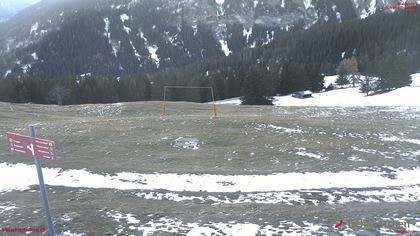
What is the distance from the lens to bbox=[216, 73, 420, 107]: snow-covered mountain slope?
8612 centimetres

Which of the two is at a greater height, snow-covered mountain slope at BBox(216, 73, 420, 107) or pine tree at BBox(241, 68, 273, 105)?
pine tree at BBox(241, 68, 273, 105)

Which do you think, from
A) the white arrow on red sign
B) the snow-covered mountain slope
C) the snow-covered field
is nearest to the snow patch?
the snow-covered field

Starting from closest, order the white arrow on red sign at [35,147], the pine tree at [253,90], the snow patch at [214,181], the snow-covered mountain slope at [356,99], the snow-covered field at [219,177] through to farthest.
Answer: the white arrow on red sign at [35,147], the snow-covered field at [219,177], the snow patch at [214,181], the snow-covered mountain slope at [356,99], the pine tree at [253,90]

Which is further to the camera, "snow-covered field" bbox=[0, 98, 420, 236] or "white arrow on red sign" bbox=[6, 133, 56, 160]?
"snow-covered field" bbox=[0, 98, 420, 236]

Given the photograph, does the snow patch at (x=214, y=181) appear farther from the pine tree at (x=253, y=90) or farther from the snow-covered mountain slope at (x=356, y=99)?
the pine tree at (x=253, y=90)

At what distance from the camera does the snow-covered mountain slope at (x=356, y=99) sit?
86.1 m

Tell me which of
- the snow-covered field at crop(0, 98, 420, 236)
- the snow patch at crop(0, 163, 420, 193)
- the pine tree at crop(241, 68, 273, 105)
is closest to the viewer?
the snow-covered field at crop(0, 98, 420, 236)

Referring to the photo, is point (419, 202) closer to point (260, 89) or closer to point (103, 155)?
point (103, 155)

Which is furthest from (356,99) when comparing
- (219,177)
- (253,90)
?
(219,177)

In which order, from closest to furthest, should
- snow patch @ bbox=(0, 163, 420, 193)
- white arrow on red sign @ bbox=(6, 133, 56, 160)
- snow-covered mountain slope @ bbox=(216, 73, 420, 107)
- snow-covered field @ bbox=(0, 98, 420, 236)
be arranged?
white arrow on red sign @ bbox=(6, 133, 56, 160)
snow-covered field @ bbox=(0, 98, 420, 236)
snow patch @ bbox=(0, 163, 420, 193)
snow-covered mountain slope @ bbox=(216, 73, 420, 107)

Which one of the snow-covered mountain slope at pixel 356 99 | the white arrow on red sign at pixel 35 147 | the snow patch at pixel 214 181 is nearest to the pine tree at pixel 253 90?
the snow-covered mountain slope at pixel 356 99

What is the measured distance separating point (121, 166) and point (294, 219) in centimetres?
1234

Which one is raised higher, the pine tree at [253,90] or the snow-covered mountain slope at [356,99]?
the pine tree at [253,90]

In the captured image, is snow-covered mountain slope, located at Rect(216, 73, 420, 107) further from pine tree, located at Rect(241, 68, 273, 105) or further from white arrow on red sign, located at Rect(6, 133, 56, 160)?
white arrow on red sign, located at Rect(6, 133, 56, 160)
